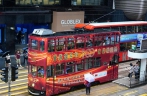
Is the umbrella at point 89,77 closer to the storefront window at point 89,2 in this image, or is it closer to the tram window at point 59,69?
the tram window at point 59,69

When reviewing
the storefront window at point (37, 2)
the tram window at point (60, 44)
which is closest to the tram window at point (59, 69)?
the tram window at point (60, 44)

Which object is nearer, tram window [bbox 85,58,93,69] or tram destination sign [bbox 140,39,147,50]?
tram window [bbox 85,58,93,69]

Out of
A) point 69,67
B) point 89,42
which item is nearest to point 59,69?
point 69,67

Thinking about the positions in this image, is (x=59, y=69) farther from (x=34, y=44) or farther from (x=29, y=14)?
(x=29, y=14)

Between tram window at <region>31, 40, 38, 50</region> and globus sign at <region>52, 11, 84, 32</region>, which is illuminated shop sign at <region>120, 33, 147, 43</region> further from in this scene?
tram window at <region>31, 40, 38, 50</region>

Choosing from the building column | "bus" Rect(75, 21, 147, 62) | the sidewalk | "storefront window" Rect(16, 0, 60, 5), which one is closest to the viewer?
the sidewalk

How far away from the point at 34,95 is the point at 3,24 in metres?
11.5

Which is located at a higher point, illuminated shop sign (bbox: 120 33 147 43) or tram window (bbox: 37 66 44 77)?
illuminated shop sign (bbox: 120 33 147 43)

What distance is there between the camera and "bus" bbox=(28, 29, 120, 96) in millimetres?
17406

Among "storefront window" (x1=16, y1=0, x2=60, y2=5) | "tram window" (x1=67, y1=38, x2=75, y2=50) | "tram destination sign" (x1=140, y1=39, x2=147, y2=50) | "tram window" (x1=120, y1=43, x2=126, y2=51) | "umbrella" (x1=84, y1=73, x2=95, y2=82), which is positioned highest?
"storefront window" (x1=16, y1=0, x2=60, y2=5)

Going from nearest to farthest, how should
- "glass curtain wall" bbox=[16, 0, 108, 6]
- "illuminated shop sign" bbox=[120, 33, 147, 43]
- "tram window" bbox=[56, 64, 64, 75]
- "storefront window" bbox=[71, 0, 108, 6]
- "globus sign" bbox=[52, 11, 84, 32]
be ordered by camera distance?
"tram window" bbox=[56, 64, 64, 75]
"illuminated shop sign" bbox=[120, 33, 147, 43]
"glass curtain wall" bbox=[16, 0, 108, 6]
"globus sign" bbox=[52, 11, 84, 32]
"storefront window" bbox=[71, 0, 108, 6]

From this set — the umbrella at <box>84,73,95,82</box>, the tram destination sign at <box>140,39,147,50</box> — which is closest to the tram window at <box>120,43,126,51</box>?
the tram destination sign at <box>140,39,147,50</box>

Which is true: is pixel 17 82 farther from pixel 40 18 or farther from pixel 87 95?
pixel 40 18

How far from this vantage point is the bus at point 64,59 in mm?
17406
